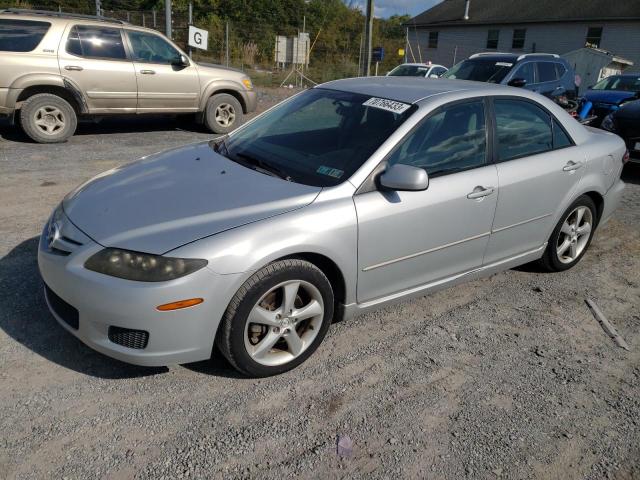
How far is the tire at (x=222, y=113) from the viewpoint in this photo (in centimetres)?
975

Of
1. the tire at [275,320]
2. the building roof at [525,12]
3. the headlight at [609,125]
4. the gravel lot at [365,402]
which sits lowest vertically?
the gravel lot at [365,402]

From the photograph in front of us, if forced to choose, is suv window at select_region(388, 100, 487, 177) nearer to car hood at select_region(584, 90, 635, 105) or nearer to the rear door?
the rear door

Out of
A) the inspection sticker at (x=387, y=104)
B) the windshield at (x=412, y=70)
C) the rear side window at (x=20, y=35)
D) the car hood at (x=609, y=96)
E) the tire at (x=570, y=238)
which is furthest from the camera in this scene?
the windshield at (x=412, y=70)

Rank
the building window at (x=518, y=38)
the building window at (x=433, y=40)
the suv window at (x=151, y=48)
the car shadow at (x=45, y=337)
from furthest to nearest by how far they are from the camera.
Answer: the building window at (x=433, y=40) → the building window at (x=518, y=38) → the suv window at (x=151, y=48) → the car shadow at (x=45, y=337)

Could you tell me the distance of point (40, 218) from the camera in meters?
5.07

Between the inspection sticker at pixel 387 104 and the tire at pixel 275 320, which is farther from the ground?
the inspection sticker at pixel 387 104

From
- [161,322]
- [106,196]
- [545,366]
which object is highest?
[106,196]

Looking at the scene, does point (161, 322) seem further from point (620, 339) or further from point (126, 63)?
point (126, 63)

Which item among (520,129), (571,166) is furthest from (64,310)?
(571,166)

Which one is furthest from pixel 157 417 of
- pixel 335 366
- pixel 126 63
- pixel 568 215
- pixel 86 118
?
pixel 86 118

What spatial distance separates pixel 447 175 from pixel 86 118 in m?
8.53

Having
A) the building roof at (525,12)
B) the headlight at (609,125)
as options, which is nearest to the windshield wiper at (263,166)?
the headlight at (609,125)

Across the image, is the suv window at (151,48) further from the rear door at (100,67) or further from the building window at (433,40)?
the building window at (433,40)

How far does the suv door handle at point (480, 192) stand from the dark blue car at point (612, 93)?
8880 mm
